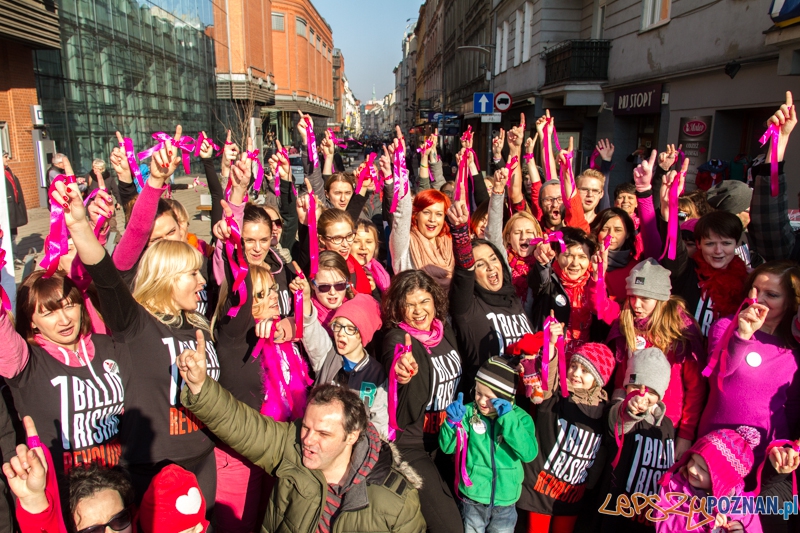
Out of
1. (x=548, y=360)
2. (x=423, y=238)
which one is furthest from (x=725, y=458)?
(x=423, y=238)

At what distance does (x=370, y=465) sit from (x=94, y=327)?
1432 millimetres

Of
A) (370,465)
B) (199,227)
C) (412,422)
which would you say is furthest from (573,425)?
(199,227)

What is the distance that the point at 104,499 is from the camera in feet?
6.38

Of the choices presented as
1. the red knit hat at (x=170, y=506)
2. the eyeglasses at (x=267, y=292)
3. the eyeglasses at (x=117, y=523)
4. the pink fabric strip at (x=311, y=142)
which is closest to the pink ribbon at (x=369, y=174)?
the pink fabric strip at (x=311, y=142)

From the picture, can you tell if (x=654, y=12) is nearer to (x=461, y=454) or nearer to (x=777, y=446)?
(x=777, y=446)

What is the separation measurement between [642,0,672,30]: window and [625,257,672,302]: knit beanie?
10.6 meters

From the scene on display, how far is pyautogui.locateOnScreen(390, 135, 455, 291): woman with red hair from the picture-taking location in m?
3.65

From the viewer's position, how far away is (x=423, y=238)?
375cm

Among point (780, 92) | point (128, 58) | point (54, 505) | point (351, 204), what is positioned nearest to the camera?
point (54, 505)

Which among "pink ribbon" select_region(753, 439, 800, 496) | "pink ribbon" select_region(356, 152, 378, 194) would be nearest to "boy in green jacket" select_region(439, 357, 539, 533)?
"pink ribbon" select_region(753, 439, 800, 496)

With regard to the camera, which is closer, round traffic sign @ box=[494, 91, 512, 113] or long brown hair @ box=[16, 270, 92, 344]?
long brown hair @ box=[16, 270, 92, 344]

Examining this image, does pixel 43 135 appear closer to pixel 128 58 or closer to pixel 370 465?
pixel 128 58

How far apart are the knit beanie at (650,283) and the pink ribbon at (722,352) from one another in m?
0.34

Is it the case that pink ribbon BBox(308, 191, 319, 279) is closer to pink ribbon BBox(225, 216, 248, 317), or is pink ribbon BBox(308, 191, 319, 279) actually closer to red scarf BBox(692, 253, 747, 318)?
pink ribbon BBox(225, 216, 248, 317)
